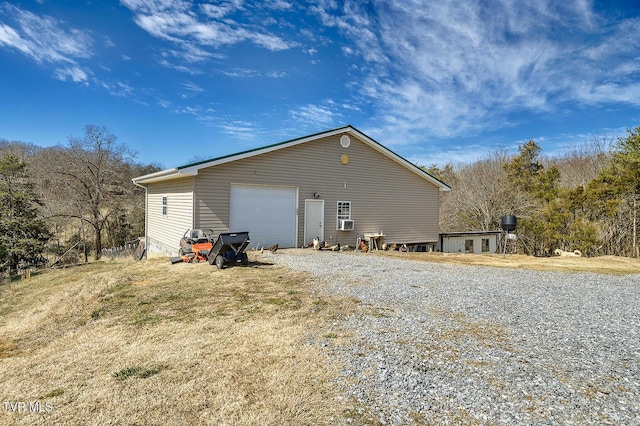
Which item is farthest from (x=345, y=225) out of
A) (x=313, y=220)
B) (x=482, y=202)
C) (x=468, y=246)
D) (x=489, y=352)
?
(x=482, y=202)

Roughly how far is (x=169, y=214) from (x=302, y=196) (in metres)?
5.24

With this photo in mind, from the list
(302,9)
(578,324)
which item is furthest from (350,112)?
(578,324)

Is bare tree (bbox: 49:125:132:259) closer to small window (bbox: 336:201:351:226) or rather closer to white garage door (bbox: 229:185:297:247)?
white garage door (bbox: 229:185:297:247)

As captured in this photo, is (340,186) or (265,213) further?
(340,186)

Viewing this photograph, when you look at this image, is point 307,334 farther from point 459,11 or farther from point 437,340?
point 459,11

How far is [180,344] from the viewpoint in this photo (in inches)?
154

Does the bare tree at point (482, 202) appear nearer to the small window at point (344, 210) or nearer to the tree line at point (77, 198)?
the small window at point (344, 210)

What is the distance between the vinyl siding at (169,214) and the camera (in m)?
11.1

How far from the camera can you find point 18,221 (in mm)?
15828

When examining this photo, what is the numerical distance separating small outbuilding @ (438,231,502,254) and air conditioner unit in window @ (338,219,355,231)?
5.81 metres

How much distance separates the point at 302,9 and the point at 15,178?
664 inches

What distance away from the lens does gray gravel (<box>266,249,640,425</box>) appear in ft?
8.40

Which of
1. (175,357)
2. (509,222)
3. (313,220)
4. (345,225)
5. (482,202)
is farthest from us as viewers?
(482,202)

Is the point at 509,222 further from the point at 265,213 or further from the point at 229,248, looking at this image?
the point at 229,248
